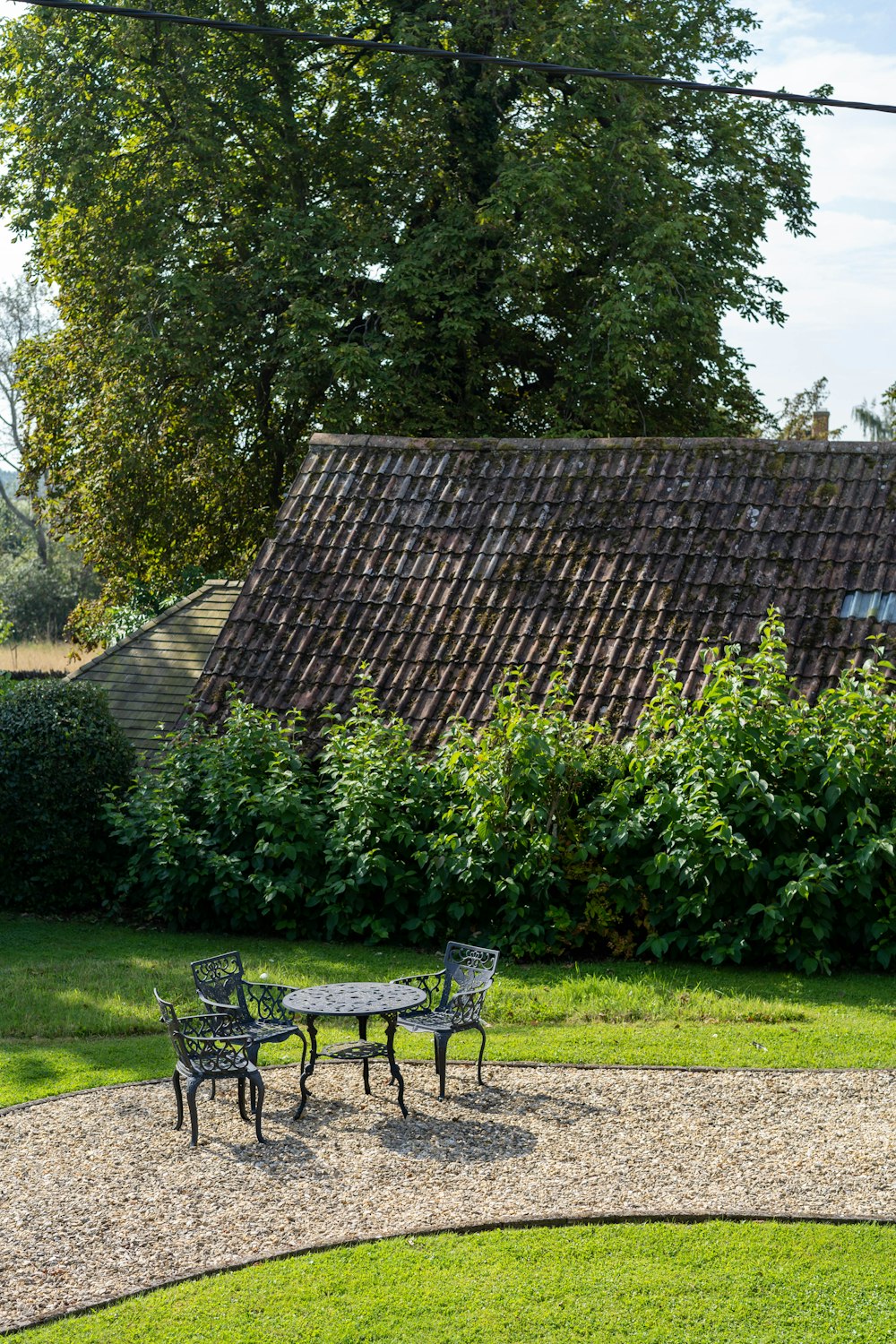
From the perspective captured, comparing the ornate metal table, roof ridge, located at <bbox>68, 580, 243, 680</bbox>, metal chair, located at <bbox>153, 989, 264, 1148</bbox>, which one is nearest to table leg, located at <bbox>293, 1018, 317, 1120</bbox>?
the ornate metal table

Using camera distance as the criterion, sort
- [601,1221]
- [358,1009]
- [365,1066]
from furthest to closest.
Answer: [365,1066], [358,1009], [601,1221]

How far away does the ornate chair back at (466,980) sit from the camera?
8227 mm

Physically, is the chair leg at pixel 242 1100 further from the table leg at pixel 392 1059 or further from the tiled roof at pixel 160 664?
the tiled roof at pixel 160 664

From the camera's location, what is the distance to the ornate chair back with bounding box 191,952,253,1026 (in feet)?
27.8

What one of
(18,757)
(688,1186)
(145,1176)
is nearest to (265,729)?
(18,757)

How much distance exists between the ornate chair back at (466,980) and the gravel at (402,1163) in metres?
0.49

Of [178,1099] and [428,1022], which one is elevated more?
[428,1022]

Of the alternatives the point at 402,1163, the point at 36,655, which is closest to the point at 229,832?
the point at 402,1163

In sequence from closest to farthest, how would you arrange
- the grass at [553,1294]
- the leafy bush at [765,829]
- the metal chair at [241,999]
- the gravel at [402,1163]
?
the grass at [553,1294] < the gravel at [402,1163] < the metal chair at [241,999] < the leafy bush at [765,829]

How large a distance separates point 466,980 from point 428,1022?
579 mm

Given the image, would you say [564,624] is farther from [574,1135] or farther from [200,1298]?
[200,1298]

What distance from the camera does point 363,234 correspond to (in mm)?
22234

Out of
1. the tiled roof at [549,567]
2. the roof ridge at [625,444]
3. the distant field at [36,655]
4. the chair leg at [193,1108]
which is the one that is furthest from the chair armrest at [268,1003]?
the distant field at [36,655]

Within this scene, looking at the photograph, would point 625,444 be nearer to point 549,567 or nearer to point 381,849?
point 549,567
